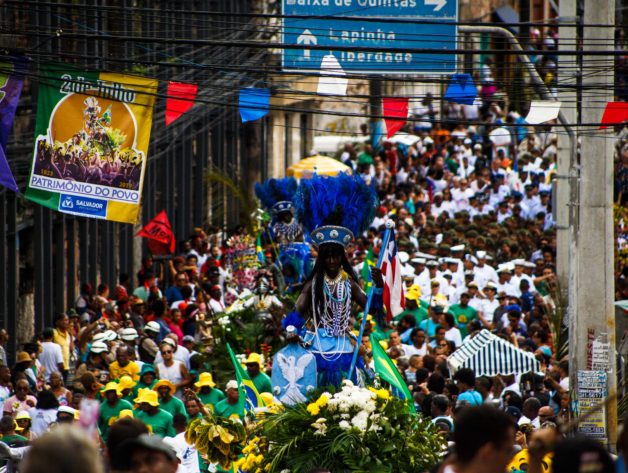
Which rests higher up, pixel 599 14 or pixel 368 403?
pixel 599 14

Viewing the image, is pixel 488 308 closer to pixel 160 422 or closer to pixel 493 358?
pixel 493 358

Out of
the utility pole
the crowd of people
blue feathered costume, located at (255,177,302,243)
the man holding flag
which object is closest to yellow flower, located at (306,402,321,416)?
the crowd of people

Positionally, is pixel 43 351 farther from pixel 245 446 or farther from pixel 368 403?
pixel 368 403

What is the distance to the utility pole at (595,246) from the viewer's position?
1403 centimetres

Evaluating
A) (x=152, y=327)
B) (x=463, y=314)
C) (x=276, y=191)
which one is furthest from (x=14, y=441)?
(x=276, y=191)

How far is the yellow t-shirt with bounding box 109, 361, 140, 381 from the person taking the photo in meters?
15.3

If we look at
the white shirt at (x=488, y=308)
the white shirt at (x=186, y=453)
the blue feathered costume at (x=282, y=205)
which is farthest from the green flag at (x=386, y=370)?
the white shirt at (x=488, y=308)

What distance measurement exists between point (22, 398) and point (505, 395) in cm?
562

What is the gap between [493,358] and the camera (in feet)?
49.6

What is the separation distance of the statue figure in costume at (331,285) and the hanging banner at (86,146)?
9.18ft

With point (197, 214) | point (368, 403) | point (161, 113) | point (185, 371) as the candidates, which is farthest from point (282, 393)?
point (197, 214)

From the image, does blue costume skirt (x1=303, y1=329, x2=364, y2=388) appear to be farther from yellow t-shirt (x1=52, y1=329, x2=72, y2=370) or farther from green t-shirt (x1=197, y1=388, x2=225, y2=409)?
yellow t-shirt (x1=52, y1=329, x2=72, y2=370)

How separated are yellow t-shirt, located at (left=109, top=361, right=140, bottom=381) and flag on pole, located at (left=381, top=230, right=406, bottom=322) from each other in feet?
13.6

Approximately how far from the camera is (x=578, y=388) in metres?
13.8
